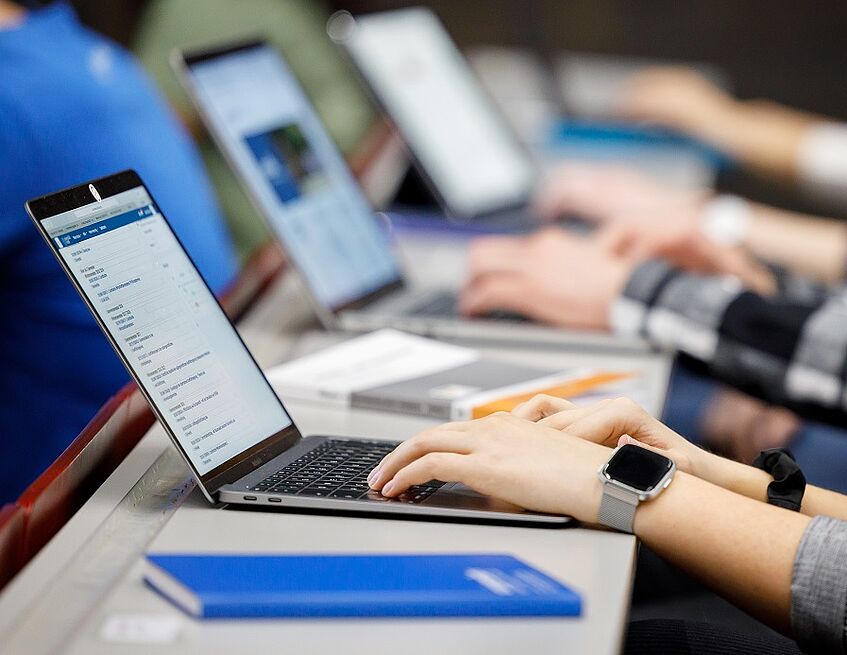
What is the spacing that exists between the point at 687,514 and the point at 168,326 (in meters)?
0.48

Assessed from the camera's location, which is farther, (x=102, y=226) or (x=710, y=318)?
(x=710, y=318)

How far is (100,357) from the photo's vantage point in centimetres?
179

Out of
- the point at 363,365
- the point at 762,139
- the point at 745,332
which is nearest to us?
the point at 363,365

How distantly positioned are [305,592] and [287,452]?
334 mm

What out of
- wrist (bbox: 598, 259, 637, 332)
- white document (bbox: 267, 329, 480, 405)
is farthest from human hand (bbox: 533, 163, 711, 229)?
white document (bbox: 267, 329, 480, 405)

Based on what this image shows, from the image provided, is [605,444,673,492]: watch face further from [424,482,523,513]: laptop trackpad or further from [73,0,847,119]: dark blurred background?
[73,0,847,119]: dark blurred background

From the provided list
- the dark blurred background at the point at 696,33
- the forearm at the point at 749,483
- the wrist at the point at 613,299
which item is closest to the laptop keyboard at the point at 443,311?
the wrist at the point at 613,299

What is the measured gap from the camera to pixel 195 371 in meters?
1.12

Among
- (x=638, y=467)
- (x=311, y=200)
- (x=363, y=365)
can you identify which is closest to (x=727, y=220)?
(x=311, y=200)

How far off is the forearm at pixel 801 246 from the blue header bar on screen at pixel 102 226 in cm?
162

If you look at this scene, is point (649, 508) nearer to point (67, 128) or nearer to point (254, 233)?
point (67, 128)

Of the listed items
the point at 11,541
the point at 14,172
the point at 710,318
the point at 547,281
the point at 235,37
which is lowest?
the point at 710,318

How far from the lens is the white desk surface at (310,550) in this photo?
32.8 inches

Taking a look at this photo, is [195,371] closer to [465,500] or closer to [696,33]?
[465,500]
